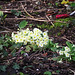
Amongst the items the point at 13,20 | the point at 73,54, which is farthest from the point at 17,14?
the point at 73,54

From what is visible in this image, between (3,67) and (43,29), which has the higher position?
(43,29)

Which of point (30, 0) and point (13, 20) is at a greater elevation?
point (30, 0)

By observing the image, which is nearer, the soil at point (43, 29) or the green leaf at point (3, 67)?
the green leaf at point (3, 67)

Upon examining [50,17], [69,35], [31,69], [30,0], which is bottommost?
[31,69]

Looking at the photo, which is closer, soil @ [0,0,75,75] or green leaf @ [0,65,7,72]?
green leaf @ [0,65,7,72]

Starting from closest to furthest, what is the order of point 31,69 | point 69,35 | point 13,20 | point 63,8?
point 31,69
point 69,35
point 13,20
point 63,8

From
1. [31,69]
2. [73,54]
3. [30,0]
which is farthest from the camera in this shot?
[30,0]

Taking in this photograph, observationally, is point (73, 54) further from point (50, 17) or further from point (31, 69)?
point (50, 17)

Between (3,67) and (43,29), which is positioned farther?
(43,29)
